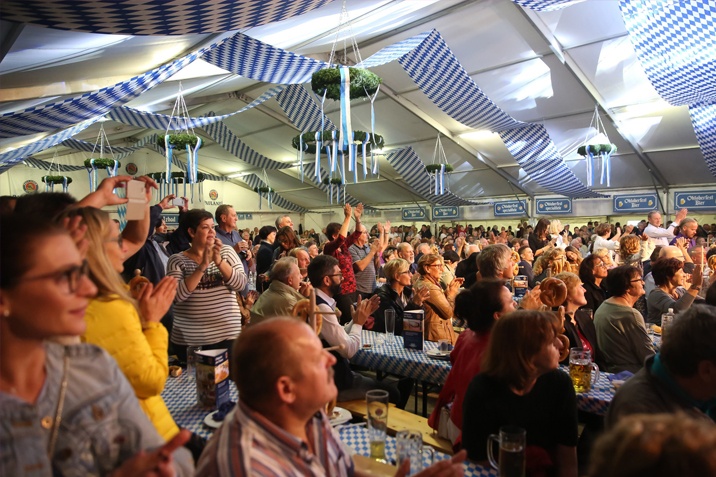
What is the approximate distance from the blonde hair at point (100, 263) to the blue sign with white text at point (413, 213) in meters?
17.8

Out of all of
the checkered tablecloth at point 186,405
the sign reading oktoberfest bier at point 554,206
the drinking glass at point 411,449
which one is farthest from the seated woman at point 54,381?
the sign reading oktoberfest bier at point 554,206

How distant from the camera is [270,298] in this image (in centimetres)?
308

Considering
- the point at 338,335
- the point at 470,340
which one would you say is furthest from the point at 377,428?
the point at 338,335

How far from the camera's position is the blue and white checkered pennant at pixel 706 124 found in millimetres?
8367

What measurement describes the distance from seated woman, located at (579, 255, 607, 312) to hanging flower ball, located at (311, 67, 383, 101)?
2.67 m

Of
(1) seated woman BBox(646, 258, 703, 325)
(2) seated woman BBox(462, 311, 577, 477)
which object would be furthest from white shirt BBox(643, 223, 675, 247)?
(2) seated woman BBox(462, 311, 577, 477)

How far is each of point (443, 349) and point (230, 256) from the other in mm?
1424

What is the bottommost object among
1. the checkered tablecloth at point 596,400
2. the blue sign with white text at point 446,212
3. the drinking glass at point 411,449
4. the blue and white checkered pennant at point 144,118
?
the checkered tablecloth at point 596,400

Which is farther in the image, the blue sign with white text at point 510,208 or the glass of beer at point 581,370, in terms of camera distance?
the blue sign with white text at point 510,208

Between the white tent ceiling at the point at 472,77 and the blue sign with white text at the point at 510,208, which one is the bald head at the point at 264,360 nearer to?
the white tent ceiling at the point at 472,77

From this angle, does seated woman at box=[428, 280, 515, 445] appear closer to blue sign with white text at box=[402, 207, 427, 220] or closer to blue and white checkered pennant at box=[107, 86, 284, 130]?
blue and white checkered pennant at box=[107, 86, 284, 130]

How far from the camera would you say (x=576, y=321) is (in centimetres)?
316

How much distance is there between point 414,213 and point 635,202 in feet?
25.7

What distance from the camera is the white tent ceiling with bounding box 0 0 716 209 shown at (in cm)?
478
